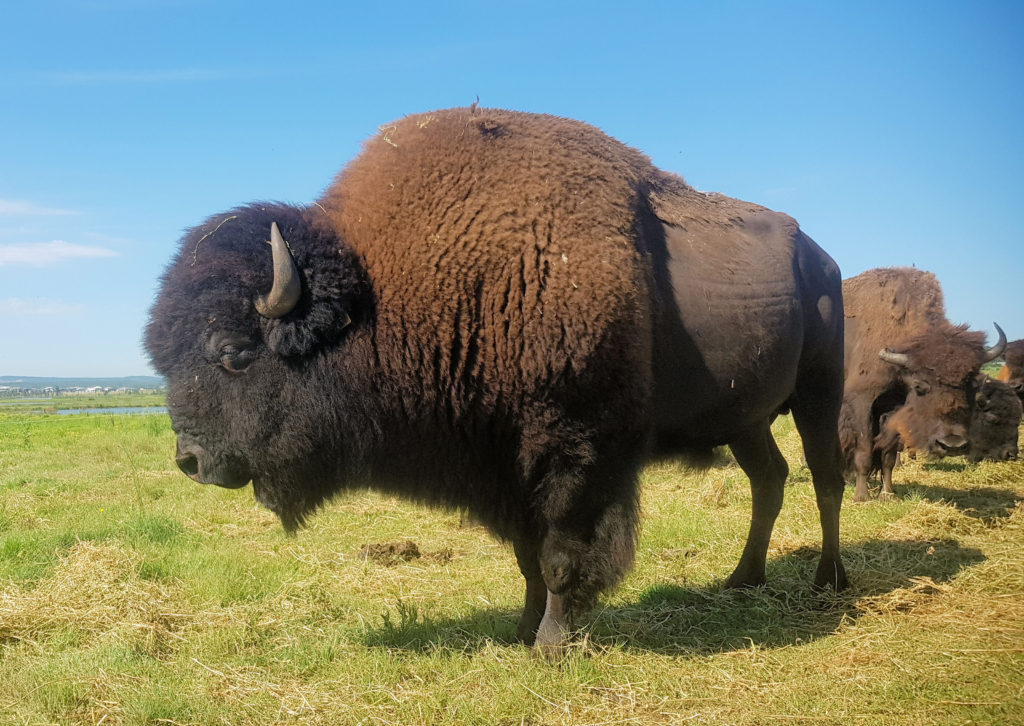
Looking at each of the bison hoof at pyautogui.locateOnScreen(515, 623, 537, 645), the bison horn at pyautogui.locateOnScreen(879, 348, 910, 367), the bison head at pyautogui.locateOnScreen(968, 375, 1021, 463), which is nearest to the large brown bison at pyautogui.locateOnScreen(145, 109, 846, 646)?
the bison hoof at pyautogui.locateOnScreen(515, 623, 537, 645)

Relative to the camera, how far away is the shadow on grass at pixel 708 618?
12.9 ft

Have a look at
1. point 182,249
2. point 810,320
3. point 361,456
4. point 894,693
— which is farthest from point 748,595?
point 182,249

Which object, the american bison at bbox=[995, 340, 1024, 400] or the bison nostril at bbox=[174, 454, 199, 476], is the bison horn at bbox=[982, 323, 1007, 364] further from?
the bison nostril at bbox=[174, 454, 199, 476]

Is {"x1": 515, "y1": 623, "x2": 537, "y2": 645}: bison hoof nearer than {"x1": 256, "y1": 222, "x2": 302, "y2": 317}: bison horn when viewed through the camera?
No

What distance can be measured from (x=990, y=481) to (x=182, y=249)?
9.67 meters

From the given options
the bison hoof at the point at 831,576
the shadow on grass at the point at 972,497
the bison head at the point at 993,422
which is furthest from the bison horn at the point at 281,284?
the bison head at the point at 993,422

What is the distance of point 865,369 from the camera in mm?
8953

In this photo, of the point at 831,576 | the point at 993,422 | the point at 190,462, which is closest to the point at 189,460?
the point at 190,462

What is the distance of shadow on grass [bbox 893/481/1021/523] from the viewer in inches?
286

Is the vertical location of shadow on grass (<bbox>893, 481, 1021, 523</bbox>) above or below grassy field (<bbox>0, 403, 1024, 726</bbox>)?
above

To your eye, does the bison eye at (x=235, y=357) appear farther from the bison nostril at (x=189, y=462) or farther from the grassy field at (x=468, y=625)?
the grassy field at (x=468, y=625)

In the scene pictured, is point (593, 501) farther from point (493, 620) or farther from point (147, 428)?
point (147, 428)

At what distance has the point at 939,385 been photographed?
8.15 m

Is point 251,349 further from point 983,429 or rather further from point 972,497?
point 983,429
